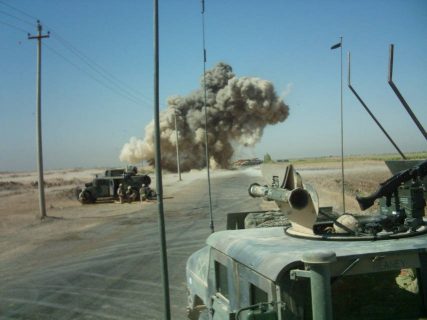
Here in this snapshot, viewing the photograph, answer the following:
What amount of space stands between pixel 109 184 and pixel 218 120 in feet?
115

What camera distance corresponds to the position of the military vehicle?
34250 mm

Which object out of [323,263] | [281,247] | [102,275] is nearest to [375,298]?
[281,247]

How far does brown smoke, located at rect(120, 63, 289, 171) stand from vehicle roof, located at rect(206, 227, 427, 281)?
57169 mm

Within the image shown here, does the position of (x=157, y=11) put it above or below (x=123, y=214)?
above

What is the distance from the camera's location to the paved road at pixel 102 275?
9.69 meters

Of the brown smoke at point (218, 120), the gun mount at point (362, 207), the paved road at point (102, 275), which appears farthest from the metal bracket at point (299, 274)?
the brown smoke at point (218, 120)

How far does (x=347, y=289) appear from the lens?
3340 mm

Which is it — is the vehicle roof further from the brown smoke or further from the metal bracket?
the brown smoke

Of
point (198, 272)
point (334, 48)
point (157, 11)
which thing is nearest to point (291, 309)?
point (198, 272)

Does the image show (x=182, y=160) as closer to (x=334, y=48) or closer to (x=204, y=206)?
(x=204, y=206)

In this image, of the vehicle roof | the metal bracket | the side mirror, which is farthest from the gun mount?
the side mirror

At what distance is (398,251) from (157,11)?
4.36 meters

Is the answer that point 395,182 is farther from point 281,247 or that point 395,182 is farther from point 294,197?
point 281,247

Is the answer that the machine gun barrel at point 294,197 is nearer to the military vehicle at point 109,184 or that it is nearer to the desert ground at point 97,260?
the desert ground at point 97,260
